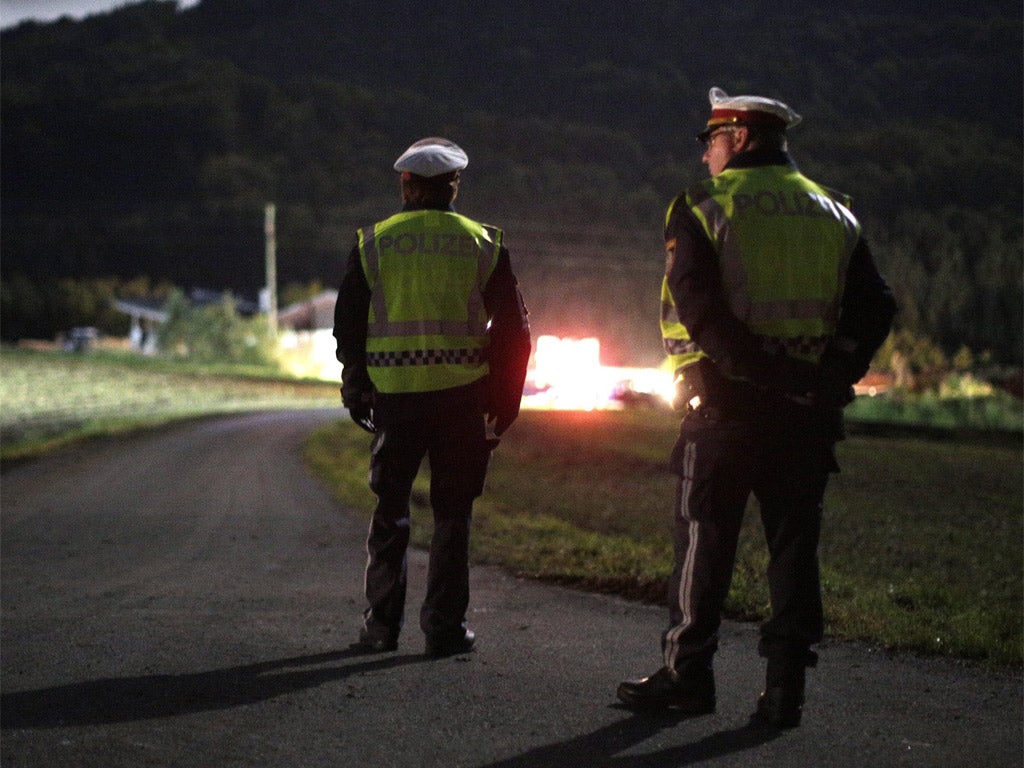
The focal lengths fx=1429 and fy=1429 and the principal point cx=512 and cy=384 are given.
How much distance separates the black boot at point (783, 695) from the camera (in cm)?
467

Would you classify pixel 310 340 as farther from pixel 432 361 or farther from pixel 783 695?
pixel 783 695

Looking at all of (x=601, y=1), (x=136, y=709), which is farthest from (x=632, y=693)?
(x=601, y=1)

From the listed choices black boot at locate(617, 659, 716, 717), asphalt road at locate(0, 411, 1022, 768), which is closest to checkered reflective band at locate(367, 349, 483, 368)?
asphalt road at locate(0, 411, 1022, 768)

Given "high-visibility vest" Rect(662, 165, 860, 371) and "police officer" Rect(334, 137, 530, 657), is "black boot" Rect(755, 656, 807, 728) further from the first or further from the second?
"police officer" Rect(334, 137, 530, 657)

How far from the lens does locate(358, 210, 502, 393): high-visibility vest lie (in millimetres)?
5801

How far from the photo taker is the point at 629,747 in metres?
4.45

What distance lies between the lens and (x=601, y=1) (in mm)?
180125

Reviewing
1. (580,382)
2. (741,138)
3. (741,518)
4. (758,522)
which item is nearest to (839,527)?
(758,522)

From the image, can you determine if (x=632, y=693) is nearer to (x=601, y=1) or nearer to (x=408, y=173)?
(x=408, y=173)

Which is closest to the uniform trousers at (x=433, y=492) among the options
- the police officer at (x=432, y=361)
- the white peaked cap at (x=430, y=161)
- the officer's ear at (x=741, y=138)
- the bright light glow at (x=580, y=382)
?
the police officer at (x=432, y=361)

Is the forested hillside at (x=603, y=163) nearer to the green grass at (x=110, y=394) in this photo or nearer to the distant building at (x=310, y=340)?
the distant building at (x=310, y=340)

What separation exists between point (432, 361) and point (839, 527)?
7.55m

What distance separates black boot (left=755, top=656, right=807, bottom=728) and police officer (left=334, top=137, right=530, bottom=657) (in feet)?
5.00

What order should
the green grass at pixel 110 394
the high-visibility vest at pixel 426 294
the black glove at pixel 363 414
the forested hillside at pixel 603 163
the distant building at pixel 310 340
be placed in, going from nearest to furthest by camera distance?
the high-visibility vest at pixel 426 294 → the black glove at pixel 363 414 → the green grass at pixel 110 394 → the distant building at pixel 310 340 → the forested hillside at pixel 603 163
